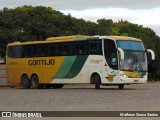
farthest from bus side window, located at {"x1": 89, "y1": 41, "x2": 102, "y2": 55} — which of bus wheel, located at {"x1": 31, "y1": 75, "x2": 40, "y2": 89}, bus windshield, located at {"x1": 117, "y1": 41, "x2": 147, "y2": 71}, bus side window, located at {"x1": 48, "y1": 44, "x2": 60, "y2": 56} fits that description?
bus wheel, located at {"x1": 31, "y1": 75, "x2": 40, "y2": 89}

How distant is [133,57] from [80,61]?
3641mm

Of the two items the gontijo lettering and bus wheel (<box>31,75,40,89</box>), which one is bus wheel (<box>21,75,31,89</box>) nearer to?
bus wheel (<box>31,75,40,89</box>)

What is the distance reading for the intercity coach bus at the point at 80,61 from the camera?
32.0 metres

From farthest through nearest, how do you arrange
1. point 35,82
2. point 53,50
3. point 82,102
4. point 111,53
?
point 35,82
point 53,50
point 111,53
point 82,102

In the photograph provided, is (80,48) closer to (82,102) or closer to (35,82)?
(35,82)

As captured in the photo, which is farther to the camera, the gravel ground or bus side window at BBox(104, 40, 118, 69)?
bus side window at BBox(104, 40, 118, 69)

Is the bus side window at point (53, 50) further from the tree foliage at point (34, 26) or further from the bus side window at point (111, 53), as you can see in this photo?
the tree foliage at point (34, 26)

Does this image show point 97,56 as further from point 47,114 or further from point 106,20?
Result: point 106,20

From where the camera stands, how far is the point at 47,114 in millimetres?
15570

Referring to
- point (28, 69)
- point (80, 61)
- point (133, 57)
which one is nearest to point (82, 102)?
point (133, 57)

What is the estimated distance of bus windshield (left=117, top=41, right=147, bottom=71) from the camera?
1257 inches

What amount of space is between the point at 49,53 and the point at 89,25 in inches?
1323

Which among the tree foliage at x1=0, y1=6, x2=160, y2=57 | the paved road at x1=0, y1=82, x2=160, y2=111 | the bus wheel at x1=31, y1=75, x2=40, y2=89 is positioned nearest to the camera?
the paved road at x1=0, y1=82, x2=160, y2=111

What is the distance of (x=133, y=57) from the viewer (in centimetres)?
3231
